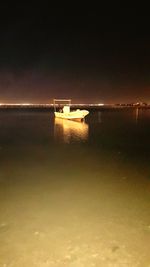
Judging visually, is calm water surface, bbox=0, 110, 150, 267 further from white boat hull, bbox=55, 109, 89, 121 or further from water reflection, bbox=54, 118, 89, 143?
white boat hull, bbox=55, 109, 89, 121

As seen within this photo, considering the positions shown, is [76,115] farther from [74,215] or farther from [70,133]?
[74,215]

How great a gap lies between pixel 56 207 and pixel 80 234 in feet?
6.28

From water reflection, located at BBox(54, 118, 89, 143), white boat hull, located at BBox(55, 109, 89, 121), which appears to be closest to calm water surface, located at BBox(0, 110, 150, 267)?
water reflection, located at BBox(54, 118, 89, 143)

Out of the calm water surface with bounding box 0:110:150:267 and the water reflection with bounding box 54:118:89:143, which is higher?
the calm water surface with bounding box 0:110:150:267

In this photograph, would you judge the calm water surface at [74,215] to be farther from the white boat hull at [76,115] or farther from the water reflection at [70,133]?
the white boat hull at [76,115]

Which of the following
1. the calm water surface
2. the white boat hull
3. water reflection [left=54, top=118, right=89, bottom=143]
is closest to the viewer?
the calm water surface

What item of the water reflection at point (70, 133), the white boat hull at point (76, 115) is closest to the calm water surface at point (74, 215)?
the water reflection at point (70, 133)

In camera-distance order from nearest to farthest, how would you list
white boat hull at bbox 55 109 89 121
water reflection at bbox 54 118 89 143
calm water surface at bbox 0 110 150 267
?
calm water surface at bbox 0 110 150 267 < water reflection at bbox 54 118 89 143 < white boat hull at bbox 55 109 89 121

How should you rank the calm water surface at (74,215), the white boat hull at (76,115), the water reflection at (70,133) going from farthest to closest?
the white boat hull at (76,115), the water reflection at (70,133), the calm water surface at (74,215)

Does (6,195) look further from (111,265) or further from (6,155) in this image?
(6,155)

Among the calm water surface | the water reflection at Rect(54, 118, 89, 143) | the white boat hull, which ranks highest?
the white boat hull

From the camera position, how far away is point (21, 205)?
9398 mm

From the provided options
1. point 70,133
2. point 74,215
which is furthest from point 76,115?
point 74,215

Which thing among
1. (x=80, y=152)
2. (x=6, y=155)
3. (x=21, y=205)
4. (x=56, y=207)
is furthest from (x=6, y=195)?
(x=80, y=152)
